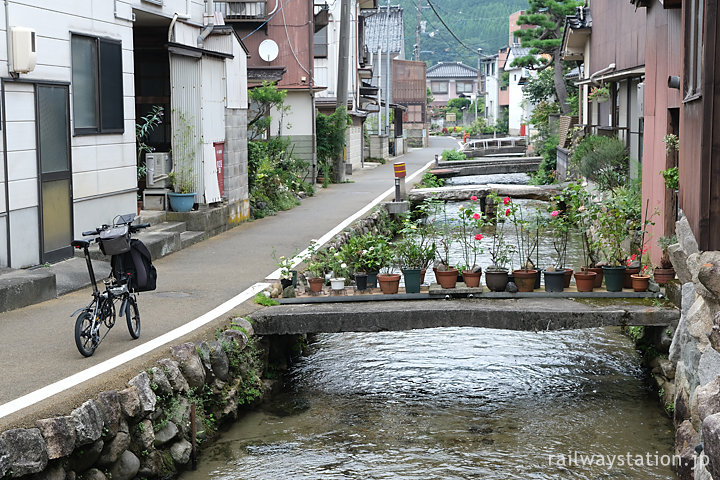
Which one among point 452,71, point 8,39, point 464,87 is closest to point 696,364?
point 8,39

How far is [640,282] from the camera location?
11375 millimetres

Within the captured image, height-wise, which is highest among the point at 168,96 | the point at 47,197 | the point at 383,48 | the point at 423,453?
the point at 383,48

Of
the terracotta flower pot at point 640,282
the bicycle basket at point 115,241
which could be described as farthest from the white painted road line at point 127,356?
the terracotta flower pot at point 640,282

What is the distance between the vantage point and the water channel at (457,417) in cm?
878

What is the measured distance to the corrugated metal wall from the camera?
18359mm

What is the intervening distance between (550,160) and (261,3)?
13.3m

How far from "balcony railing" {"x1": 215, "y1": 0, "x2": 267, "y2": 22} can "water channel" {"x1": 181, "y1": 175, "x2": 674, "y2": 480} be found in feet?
68.3

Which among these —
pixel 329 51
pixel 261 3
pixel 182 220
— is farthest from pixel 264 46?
pixel 182 220

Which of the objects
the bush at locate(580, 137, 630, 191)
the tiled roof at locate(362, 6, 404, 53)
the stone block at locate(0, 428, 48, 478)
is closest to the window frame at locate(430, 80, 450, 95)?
the tiled roof at locate(362, 6, 404, 53)

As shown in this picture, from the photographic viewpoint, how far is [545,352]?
13.0 m

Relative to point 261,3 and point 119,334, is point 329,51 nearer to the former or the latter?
point 261,3

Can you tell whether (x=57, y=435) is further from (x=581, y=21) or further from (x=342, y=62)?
(x=581, y=21)

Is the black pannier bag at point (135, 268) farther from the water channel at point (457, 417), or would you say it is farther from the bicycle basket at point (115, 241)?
the water channel at point (457, 417)

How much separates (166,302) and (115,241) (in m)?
2.87
